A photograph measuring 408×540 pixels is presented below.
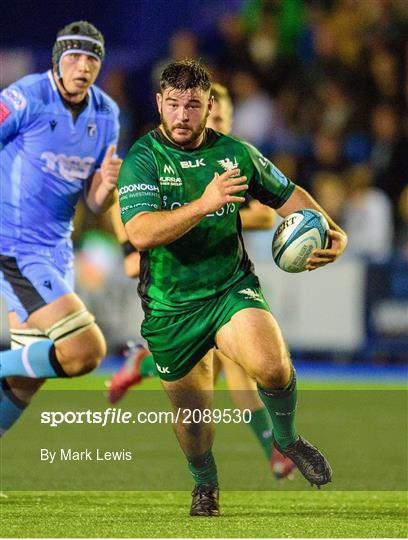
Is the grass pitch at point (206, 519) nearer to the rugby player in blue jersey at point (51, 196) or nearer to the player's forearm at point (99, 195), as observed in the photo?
the rugby player in blue jersey at point (51, 196)

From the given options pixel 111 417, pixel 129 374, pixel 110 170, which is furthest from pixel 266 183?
pixel 111 417

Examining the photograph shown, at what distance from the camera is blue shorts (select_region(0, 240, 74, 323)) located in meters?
7.80

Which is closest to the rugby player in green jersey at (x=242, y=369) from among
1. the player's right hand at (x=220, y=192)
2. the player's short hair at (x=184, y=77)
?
the player's short hair at (x=184, y=77)

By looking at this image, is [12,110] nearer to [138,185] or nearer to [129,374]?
[138,185]

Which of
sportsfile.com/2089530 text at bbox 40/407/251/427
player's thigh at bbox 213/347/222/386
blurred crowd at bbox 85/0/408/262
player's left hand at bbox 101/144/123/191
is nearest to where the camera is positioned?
player's left hand at bbox 101/144/123/191

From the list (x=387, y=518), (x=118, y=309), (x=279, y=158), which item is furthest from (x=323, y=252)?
(x=279, y=158)

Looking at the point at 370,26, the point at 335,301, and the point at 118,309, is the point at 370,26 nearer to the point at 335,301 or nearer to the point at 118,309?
the point at 335,301

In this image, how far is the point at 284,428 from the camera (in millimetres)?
6547

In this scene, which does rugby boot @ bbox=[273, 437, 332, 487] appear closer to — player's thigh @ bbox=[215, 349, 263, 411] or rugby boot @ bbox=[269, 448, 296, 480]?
rugby boot @ bbox=[269, 448, 296, 480]

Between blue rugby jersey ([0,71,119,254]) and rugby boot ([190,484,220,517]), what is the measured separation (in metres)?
2.04

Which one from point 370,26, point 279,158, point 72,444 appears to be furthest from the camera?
point 370,26

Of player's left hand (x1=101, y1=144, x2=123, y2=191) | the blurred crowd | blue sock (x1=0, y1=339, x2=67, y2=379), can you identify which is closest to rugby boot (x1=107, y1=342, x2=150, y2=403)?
blue sock (x1=0, y1=339, x2=67, y2=379)

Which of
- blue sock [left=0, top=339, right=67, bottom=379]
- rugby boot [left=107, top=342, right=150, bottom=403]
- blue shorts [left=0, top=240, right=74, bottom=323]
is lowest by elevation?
rugby boot [left=107, top=342, right=150, bottom=403]

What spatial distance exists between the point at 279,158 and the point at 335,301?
82.4 inches
